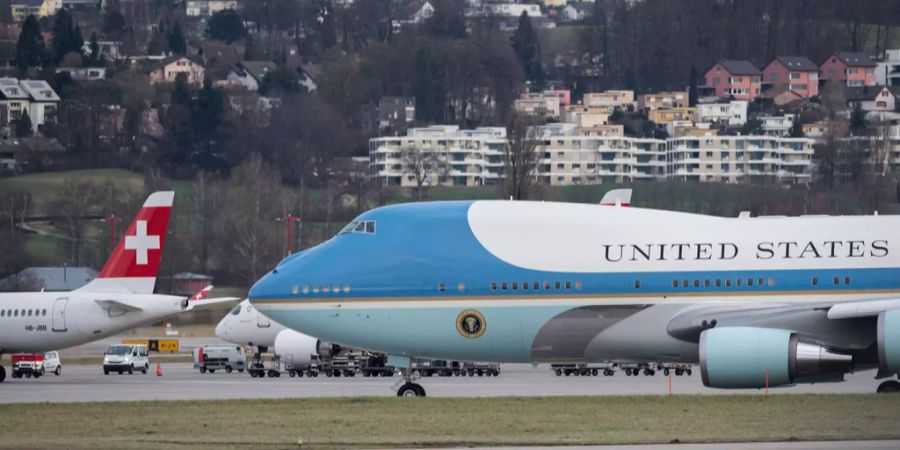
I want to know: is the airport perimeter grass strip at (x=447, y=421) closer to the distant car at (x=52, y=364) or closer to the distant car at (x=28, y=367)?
the distant car at (x=28, y=367)

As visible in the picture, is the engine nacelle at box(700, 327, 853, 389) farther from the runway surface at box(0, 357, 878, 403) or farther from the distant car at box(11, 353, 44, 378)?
the distant car at box(11, 353, 44, 378)

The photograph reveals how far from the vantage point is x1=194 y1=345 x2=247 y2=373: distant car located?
7138cm

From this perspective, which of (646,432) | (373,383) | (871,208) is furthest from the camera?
(871,208)

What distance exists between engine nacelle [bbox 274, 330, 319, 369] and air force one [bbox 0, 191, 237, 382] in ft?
11.3

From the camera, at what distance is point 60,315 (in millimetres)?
67562

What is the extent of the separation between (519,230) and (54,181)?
376 feet

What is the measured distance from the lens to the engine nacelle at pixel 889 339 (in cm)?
4184

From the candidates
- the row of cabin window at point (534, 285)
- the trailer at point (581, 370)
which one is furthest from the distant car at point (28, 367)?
the row of cabin window at point (534, 285)

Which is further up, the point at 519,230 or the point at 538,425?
the point at 519,230

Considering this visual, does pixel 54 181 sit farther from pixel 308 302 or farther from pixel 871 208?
pixel 308 302

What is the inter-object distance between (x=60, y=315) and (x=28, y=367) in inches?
114

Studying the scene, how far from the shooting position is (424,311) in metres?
45.6

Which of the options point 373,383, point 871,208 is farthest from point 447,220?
point 871,208

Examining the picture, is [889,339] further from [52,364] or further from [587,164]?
[587,164]
